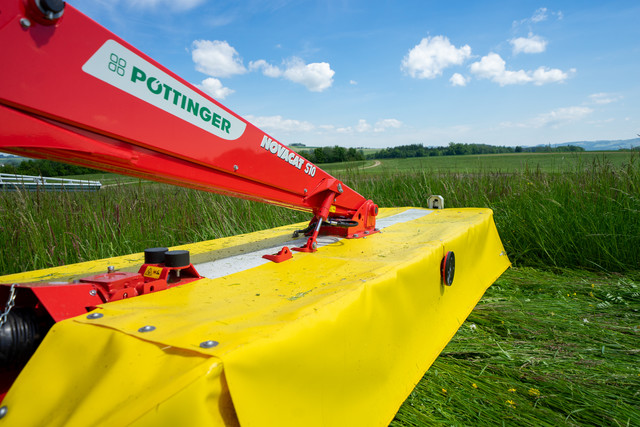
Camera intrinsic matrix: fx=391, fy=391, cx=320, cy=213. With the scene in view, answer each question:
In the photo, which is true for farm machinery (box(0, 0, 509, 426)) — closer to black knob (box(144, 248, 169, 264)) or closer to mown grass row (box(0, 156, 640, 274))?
black knob (box(144, 248, 169, 264))

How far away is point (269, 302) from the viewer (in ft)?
5.25

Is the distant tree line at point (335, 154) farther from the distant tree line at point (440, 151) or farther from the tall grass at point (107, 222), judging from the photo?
the distant tree line at point (440, 151)

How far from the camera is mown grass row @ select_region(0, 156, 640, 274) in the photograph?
12.1 ft

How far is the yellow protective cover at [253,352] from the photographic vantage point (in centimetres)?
102

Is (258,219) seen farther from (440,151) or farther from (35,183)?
(440,151)

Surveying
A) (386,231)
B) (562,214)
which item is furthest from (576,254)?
(386,231)

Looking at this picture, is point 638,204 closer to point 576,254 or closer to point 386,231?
point 576,254

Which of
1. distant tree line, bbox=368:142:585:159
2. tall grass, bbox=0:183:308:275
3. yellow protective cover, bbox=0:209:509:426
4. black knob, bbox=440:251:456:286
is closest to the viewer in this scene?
yellow protective cover, bbox=0:209:509:426

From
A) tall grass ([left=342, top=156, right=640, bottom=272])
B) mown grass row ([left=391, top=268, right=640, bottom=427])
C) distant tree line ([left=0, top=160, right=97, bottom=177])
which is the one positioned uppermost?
distant tree line ([left=0, top=160, right=97, bottom=177])

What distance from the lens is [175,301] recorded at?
158 centimetres

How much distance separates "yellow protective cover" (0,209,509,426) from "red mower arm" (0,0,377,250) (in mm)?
565

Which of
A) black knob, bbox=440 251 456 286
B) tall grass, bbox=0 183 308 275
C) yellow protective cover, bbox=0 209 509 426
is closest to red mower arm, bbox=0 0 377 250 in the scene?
yellow protective cover, bbox=0 209 509 426

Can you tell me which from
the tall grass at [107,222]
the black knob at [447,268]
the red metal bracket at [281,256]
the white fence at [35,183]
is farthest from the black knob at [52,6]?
the white fence at [35,183]

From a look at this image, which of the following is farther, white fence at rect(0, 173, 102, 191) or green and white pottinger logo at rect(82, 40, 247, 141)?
white fence at rect(0, 173, 102, 191)
